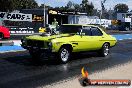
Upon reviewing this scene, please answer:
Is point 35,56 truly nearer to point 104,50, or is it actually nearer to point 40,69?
point 40,69

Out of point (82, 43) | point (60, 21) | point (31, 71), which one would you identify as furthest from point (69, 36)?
point (60, 21)

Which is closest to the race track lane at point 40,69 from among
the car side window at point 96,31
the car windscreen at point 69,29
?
the car side window at point 96,31

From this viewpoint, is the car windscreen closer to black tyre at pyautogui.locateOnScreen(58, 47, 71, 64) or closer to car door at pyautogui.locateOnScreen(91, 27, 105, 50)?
car door at pyautogui.locateOnScreen(91, 27, 105, 50)

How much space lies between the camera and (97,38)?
14375mm

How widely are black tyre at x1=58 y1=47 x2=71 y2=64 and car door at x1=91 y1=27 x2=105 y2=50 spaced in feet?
6.15

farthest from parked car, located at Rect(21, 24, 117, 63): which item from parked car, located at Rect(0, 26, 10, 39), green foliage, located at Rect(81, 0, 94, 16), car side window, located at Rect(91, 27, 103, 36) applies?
green foliage, located at Rect(81, 0, 94, 16)

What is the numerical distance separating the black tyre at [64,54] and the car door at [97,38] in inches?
73.8

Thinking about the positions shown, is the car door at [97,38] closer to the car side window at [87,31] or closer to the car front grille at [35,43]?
the car side window at [87,31]

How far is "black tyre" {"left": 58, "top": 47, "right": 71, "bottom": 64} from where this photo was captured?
12.3m

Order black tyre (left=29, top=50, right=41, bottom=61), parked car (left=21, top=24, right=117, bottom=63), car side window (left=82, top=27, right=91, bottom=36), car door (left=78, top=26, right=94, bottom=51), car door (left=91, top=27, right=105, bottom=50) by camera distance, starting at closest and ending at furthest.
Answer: parked car (left=21, top=24, right=117, bottom=63) < black tyre (left=29, top=50, right=41, bottom=61) < car door (left=78, top=26, right=94, bottom=51) < car side window (left=82, top=27, right=91, bottom=36) < car door (left=91, top=27, right=105, bottom=50)

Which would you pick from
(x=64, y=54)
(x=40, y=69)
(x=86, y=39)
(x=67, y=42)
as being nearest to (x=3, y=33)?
(x=86, y=39)

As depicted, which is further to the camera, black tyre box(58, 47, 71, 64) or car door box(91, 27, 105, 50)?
car door box(91, 27, 105, 50)

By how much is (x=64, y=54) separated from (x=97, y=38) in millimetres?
2488

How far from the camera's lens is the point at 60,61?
1250 centimetres
